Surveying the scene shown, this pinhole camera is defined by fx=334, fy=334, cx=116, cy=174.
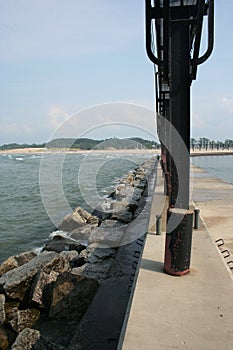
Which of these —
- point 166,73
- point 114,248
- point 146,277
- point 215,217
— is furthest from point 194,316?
point 215,217

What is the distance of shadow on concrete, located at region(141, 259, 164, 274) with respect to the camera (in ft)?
14.1

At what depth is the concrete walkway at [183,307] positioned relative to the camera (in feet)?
9.31

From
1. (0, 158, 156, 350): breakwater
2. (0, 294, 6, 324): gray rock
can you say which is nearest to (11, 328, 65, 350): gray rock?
(0, 158, 156, 350): breakwater

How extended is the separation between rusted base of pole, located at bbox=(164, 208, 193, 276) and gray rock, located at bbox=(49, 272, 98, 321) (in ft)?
5.51

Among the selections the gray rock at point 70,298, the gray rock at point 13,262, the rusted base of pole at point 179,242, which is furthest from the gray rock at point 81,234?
the rusted base of pole at point 179,242

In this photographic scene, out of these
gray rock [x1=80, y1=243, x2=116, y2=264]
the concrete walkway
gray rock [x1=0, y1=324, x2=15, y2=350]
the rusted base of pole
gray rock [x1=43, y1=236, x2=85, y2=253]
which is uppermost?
→ the rusted base of pole

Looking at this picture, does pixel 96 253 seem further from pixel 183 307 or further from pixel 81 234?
pixel 183 307

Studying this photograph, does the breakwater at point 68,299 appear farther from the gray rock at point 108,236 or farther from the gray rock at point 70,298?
the gray rock at point 108,236

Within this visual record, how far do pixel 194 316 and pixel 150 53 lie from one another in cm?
275

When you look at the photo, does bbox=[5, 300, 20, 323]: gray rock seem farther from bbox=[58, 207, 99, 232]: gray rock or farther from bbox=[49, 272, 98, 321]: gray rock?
bbox=[58, 207, 99, 232]: gray rock

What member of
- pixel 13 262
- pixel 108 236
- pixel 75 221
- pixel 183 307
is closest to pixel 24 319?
pixel 13 262

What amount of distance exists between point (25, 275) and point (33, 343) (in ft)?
6.34

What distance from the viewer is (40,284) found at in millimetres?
5371

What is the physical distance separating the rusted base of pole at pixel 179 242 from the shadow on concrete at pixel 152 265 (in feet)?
0.97
